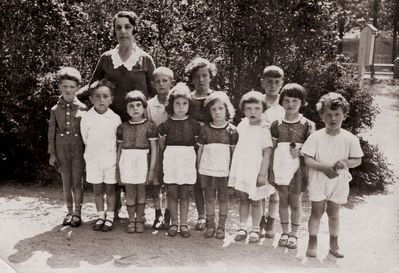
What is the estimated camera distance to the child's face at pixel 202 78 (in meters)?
4.68

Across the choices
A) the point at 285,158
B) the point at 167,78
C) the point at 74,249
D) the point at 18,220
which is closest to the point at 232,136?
the point at 285,158

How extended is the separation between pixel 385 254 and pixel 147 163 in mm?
2367

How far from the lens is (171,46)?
7879mm

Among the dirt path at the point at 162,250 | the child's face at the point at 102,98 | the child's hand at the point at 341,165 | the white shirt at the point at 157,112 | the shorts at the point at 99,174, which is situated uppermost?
the child's face at the point at 102,98

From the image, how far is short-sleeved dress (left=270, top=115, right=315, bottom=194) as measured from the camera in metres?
4.40

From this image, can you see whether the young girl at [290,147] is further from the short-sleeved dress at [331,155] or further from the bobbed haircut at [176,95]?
the bobbed haircut at [176,95]

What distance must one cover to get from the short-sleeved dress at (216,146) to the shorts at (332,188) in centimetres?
83

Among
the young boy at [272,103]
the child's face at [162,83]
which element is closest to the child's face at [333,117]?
the young boy at [272,103]

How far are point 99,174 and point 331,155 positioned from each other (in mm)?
2179

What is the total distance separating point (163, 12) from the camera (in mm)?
7660

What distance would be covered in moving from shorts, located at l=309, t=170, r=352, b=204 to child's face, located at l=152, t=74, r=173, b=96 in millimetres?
1638

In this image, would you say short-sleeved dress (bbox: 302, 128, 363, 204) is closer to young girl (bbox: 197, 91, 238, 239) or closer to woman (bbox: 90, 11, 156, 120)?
young girl (bbox: 197, 91, 238, 239)

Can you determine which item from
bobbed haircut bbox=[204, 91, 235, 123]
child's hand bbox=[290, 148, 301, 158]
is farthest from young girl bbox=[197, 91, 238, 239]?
child's hand bbox=[290, 148, 301, 158]

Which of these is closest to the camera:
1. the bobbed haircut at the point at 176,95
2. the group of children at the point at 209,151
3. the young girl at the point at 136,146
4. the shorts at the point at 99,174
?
the group of children at the point at 209,151
